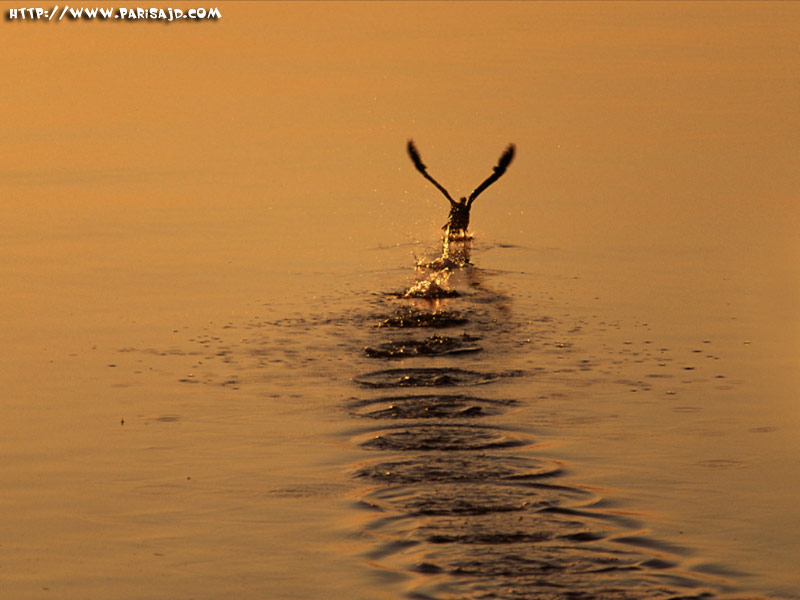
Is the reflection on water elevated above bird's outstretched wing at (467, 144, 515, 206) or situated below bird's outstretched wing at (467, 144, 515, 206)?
below

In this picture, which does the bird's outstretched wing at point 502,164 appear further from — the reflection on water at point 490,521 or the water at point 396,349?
the reflection on water at point 490,521

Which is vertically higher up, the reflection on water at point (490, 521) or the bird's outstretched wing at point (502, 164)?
the bird's outstretched wing at point (502, 164)

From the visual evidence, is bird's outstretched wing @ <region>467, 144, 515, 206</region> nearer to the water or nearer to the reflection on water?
the water

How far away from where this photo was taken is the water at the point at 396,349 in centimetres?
1351

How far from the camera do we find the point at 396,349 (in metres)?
20.5

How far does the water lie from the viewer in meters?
13.5

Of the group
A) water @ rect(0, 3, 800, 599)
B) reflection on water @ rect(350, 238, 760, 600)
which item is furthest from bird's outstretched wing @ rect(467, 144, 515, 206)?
reflection on water @ rect(350, 238, 760, 600)

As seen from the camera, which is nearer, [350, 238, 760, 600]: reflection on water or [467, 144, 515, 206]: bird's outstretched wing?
[350, 238, 760, 600]: reflection on water

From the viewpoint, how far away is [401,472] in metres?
15.4

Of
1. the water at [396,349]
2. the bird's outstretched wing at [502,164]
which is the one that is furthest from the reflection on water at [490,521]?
the bird's outstretched wing at [502,164]

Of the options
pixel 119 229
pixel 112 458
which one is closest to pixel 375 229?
pixel 119 229

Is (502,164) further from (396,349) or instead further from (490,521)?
(490,521)

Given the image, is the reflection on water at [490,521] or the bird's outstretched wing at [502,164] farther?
the bird's outstretched wing at [502,164]

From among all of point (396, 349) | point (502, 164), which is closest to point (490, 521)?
point (396, 349)
